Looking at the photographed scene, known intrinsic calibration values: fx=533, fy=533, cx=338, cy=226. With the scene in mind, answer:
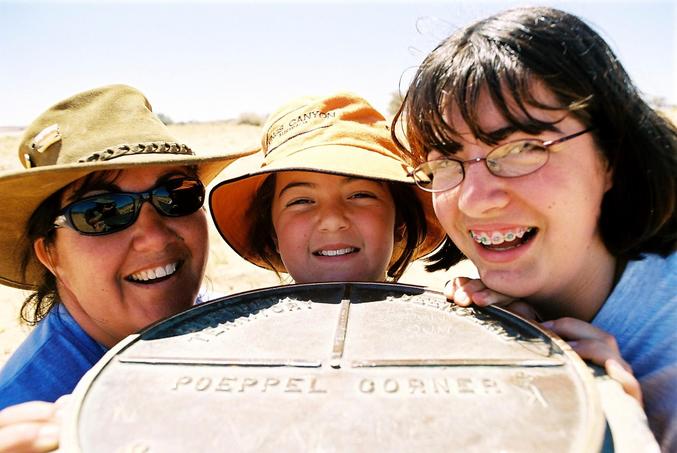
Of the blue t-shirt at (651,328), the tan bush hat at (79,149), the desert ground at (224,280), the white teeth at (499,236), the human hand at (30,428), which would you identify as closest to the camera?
the human hand at (30,428)

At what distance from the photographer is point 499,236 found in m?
1.51

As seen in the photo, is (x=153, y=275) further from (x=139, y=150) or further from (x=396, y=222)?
(x=396, y=222)

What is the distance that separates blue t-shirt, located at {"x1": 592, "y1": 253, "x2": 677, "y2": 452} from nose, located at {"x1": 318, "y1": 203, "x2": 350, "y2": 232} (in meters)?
0.92

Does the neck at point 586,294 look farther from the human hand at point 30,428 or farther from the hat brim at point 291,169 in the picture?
the human hand at point 30,428

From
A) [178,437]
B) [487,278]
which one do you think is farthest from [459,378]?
[178,437]

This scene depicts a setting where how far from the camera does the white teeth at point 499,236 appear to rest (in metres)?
1.49

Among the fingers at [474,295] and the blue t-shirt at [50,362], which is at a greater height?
the fingers at [474,295]

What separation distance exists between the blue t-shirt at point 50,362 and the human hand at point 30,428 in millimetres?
515

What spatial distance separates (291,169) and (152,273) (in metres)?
0.66

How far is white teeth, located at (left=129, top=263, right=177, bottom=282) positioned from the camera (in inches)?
78.0

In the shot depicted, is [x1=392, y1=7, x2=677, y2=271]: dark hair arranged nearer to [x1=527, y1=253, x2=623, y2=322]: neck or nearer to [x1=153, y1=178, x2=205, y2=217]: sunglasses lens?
[x1=527, y1=253, x2=623, y2=322]: neck

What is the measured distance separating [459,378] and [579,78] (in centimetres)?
86

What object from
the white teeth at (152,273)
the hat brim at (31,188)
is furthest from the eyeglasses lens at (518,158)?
the white teeth at (152,273)

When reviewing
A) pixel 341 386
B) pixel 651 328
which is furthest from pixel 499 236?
pixel 341 386
